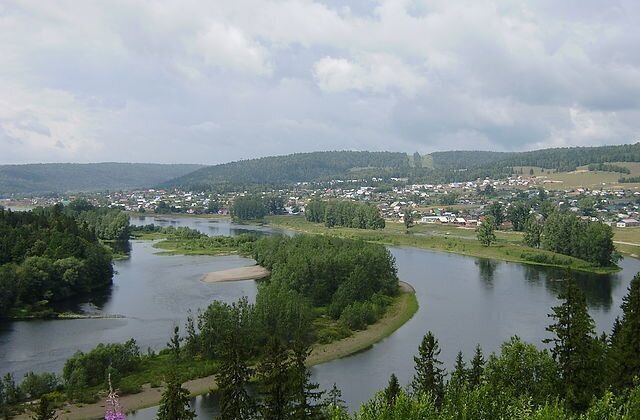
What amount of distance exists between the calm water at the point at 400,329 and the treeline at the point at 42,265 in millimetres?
2927

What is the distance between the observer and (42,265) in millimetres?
50594

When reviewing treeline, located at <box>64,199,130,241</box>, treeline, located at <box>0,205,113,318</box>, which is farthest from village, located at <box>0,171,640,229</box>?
treeline, located at <box>0,205,113,318</box>

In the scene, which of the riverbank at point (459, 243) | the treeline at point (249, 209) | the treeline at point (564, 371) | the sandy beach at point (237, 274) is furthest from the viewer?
the treeline at point (249, 209)

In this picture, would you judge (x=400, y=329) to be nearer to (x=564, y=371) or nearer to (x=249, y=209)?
(x=564, y=371)

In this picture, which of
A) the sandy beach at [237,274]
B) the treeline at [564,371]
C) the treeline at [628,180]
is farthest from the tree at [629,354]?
the treeline at [628,180]

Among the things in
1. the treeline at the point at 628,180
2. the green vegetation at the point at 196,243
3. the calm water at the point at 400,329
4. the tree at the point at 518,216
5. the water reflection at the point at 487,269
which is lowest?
the water reflection at the point at 487,269

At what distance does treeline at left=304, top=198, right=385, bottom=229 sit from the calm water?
3586 centimetres

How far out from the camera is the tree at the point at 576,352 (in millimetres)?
20297

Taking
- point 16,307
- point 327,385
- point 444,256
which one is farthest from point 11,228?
point 444,256

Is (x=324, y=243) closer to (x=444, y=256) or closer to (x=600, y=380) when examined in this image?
(x=444, y=256)

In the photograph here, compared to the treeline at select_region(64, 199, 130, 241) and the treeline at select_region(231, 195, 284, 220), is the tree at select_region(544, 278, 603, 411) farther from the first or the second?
the treeline at select_region(231, 195, 284, 220)

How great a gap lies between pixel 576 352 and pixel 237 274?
45.5 metres

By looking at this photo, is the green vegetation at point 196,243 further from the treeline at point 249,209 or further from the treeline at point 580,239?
the treeline at point 580,239

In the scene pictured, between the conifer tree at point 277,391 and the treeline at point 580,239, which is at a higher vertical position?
the conifer tree at point 277,391
